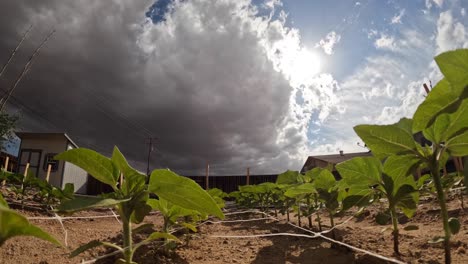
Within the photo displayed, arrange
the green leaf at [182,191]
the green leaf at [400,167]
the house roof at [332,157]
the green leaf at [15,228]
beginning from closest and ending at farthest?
1. the green leaf at [15,228]
2. the green leaf at [182,191]
3. the green leaf at [400,167]
4. the house roof at [332,157]

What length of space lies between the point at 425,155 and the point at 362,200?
0.50 meters

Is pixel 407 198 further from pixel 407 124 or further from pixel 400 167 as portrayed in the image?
pixel 407 124

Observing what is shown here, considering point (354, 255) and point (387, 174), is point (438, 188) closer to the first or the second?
point (387, 174)

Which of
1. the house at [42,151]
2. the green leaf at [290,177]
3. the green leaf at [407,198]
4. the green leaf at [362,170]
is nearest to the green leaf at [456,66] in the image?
the green leaf at [407,198]

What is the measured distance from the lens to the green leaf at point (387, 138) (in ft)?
3.45

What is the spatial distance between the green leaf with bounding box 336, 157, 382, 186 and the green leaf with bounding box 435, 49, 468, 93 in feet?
2.65

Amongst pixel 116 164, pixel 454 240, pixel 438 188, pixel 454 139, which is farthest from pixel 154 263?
pixel 454 240

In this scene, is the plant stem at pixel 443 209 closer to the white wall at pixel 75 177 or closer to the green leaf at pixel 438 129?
the green leaf at pixel 438 129

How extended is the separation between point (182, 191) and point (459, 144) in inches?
39.4

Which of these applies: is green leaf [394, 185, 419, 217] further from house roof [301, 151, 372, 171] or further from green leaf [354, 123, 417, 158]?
house roof [301, 151, 372, 171]

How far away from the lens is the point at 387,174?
1343 millimetres

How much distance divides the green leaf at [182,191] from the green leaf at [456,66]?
73 cm

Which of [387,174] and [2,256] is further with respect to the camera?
[2,256]

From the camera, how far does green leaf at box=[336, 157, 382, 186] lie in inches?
58.2
